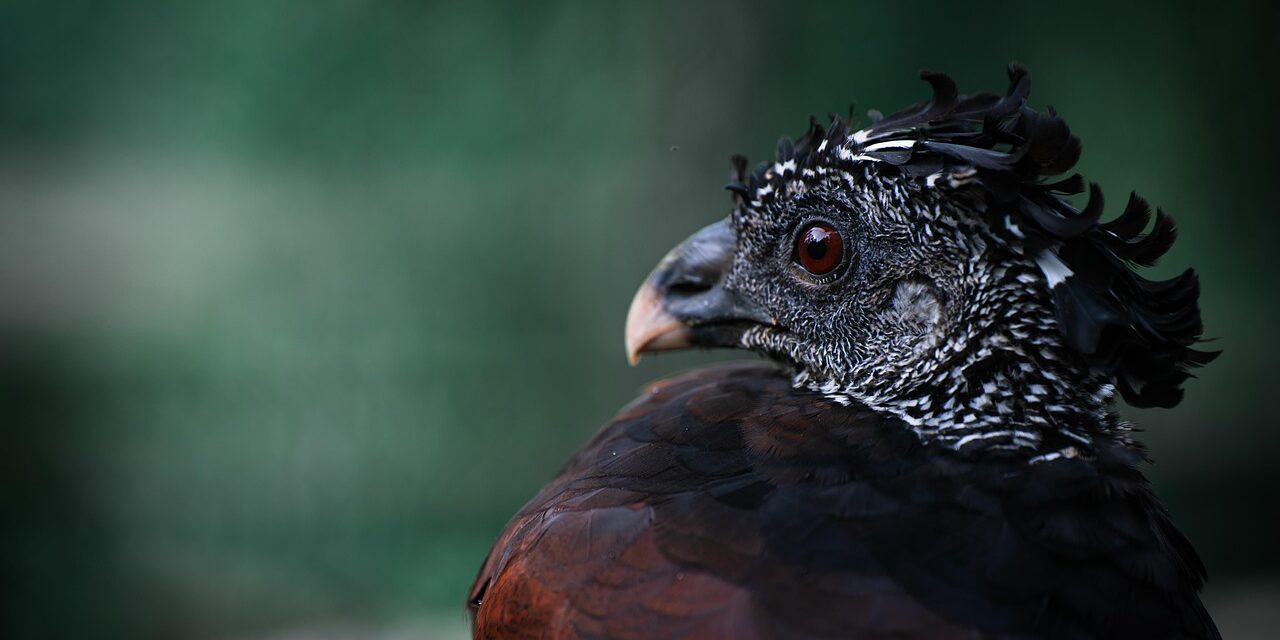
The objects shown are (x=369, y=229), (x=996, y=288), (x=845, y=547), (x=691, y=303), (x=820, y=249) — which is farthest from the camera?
(x=369, y=229)

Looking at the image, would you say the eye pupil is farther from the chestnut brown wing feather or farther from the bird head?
the chestnut brown wing feather

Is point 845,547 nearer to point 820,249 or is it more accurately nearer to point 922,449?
point 922,449

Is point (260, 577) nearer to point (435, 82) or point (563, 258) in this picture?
point (563, 258)

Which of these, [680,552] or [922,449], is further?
[922,449]

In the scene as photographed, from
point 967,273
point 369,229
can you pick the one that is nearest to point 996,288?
point 967,273

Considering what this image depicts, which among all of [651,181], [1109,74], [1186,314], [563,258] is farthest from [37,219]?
[1109,74]

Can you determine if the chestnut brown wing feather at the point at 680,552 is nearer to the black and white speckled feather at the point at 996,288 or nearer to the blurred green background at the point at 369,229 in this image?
the black and white speckled feather at the point at 996,288

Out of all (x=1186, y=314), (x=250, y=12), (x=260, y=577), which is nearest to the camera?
(x=1186, y=314)
